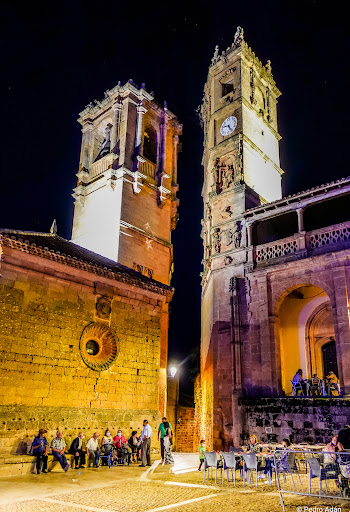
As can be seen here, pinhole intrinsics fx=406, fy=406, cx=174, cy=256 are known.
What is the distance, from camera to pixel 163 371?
64.6 ft

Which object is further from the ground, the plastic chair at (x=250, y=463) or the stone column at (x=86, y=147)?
the stone column at (x=86, y=147)

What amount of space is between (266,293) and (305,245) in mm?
2923

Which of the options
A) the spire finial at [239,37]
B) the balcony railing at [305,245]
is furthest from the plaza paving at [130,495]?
the spire finial at [239,37]

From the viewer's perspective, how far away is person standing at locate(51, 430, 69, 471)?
35.7 ft

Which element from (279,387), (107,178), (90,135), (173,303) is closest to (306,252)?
(279,387)

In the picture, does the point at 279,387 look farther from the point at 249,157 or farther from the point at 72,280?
the point at 249,157

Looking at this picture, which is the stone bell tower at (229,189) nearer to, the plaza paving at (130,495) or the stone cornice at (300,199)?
the stone cornice at (300,199)

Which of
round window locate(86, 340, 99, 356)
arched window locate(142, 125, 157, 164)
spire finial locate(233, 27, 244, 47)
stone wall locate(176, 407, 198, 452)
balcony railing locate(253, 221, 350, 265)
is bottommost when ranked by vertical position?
stone wall locate(176, 407, 198, 452)

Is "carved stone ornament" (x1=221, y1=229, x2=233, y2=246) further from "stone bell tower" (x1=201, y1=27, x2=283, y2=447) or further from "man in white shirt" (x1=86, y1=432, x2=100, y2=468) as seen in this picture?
"man in white shirt" (x1=86, y1=432, x2=100, y2=468)

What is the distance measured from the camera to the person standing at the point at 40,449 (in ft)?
34.7

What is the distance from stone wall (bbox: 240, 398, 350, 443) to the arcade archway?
117 inches

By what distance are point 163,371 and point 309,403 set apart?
22.9 feet

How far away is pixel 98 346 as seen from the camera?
45.2 ft

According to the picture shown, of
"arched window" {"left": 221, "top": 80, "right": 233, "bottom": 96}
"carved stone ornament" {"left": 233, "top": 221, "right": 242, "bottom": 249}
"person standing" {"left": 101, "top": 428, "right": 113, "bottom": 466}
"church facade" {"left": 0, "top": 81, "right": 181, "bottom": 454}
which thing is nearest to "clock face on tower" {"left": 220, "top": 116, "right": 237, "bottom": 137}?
"arched window" {"left": 221, "top": 80, "right": 233, "bottom": 96}
